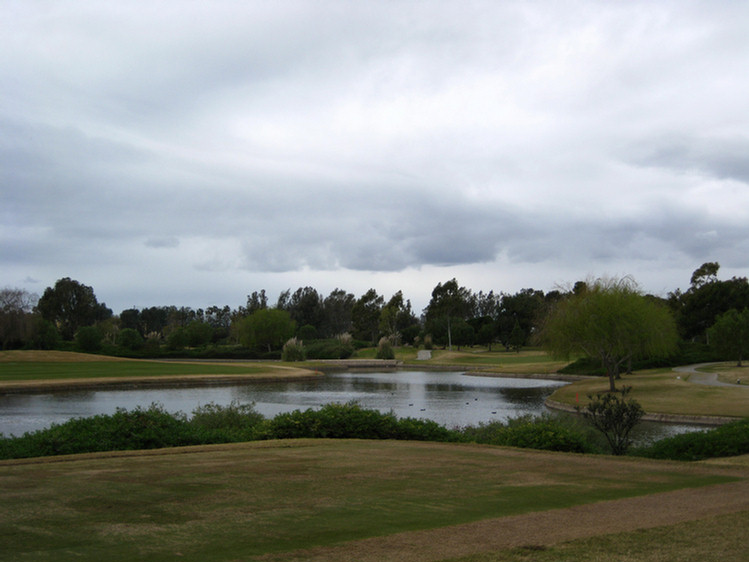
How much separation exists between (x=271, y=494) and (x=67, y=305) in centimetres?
13669

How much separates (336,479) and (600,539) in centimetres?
445

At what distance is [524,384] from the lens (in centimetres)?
5525

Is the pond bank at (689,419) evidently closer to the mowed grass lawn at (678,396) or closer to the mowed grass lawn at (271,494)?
the mowed grass lawn at (678,396)

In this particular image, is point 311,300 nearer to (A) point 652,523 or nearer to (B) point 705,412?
(B) point 705,412

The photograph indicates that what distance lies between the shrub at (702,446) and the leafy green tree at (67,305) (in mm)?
133481

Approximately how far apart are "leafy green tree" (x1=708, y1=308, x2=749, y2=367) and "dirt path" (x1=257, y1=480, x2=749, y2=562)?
50.0 meters

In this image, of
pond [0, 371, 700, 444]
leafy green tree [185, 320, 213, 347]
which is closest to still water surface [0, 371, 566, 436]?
pond [0, 371, 700, 444]

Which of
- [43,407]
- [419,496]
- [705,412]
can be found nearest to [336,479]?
[419,496]

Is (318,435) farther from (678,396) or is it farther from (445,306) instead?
(445,306)

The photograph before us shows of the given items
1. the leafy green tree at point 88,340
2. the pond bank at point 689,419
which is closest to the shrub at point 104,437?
the pond bank at point 689,419

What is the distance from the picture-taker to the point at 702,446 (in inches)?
596

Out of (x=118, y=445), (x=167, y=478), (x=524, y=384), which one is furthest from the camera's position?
(x=524, y=384)

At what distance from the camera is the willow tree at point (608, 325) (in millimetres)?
40250

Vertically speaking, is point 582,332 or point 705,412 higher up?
point 582,332
